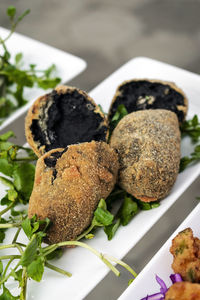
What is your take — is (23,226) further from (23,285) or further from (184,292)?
(184,292)

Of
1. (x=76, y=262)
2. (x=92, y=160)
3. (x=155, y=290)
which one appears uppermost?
(x=92, y=160)

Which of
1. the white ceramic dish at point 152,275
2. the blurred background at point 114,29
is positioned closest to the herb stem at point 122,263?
the white ceramic dish at point 152,275

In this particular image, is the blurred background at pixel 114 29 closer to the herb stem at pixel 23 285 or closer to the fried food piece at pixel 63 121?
the fried food piece at pixel 63 121

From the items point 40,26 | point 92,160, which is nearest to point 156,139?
point 92,160

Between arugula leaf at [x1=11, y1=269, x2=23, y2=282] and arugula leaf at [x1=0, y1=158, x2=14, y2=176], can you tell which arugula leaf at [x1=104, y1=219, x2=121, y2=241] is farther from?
arugula leaf at [x1=0, y1=158, x2=14, y2=176]

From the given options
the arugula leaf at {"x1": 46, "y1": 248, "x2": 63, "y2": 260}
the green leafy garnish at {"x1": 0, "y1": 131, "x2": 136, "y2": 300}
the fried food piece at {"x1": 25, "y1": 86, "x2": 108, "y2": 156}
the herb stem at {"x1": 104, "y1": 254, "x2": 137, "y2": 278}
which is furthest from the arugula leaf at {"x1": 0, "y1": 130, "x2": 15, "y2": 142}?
the herb stem at {"x1": 104, "y1": 254, "x2": 137, "y2": 278}

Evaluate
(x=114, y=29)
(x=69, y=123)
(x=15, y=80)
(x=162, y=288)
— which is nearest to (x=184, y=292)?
(x=162, y=288)

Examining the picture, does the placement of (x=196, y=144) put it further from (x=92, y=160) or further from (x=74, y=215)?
(x=74, y=215)
